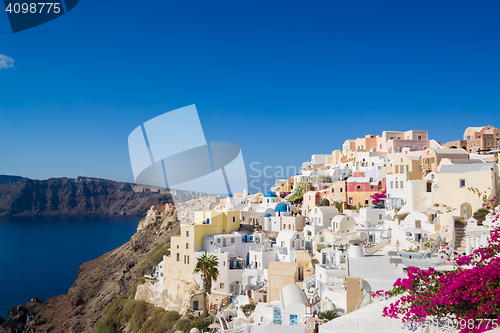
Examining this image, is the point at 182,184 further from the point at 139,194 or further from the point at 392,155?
the point at 139,194

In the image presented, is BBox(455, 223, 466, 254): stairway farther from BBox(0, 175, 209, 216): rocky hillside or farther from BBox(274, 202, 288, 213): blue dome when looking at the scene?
BBox(0, 175, 209, 216): rocky hillside

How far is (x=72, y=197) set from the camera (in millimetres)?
146625

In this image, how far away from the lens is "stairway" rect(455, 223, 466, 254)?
1245cm

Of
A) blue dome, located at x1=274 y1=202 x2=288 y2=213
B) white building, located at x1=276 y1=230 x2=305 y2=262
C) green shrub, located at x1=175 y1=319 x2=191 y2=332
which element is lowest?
green shrub, located at x1=175 y1=319 x2=191 y2=332

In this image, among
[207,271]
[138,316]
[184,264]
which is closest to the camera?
[207,271]

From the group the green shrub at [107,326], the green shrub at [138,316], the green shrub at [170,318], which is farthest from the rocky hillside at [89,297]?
the green shrub at [170,318]

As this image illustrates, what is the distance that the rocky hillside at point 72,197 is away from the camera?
136875 millimetres

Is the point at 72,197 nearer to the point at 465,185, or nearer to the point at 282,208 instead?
the point at 282,208

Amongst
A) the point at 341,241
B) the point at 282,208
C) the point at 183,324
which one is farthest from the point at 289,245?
the point at 282,208

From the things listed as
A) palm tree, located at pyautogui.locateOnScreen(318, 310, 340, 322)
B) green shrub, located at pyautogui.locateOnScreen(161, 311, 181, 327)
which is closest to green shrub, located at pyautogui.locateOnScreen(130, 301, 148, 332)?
green shrub, located at pyautogui.locateOnScreen(161, 311, 181, 327)

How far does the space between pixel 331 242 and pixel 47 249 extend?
71.7m

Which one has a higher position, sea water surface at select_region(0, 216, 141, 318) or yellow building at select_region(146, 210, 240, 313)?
yellow building at select_region(146, 210, 240, 313)

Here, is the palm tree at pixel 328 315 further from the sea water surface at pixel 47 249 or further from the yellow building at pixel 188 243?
the sea water surface at pixel 47 249

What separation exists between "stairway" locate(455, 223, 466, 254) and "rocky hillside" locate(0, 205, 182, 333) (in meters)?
24.7
